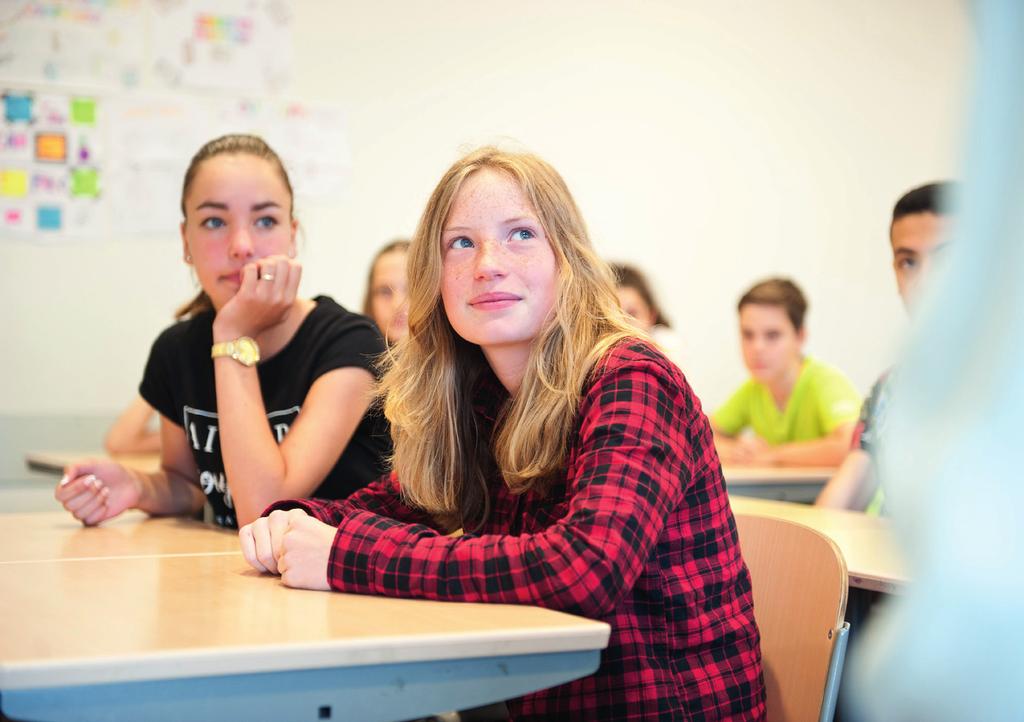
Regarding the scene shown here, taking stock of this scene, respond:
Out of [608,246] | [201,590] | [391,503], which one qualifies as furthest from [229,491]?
[608,246]

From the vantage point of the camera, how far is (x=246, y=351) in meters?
1.84

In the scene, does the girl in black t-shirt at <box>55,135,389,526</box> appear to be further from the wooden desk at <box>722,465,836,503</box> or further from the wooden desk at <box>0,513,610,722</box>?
the wooden desk at <box>722,465,836,503</box>

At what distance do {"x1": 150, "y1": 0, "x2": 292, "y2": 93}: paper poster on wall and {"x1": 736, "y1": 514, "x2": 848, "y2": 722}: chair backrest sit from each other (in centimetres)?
316

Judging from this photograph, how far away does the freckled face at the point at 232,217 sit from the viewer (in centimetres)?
202

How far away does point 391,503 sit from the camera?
1569 mm

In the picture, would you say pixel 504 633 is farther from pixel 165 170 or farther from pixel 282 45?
pixel 282 45

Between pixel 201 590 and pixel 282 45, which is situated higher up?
pixel 282 45

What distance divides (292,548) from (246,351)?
0.67 metres

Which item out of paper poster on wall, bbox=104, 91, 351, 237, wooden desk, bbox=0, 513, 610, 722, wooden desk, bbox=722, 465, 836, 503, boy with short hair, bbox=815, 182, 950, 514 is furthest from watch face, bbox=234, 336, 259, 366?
paper poster on wall, bbox=104, 91, 351, 237

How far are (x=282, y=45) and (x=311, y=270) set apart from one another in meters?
0.87

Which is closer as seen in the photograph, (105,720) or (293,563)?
(105,720)

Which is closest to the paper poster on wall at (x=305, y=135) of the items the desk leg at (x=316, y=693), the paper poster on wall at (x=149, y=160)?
the paper poster on wall at (x=149, y=160)

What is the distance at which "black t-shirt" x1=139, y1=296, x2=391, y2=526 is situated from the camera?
190 centimetres

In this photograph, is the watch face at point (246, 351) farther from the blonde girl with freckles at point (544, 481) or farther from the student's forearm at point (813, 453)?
the student's forearm at point (813, 453)
